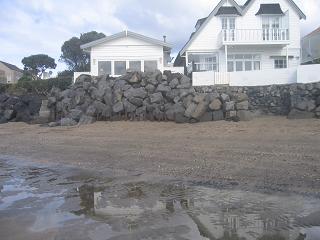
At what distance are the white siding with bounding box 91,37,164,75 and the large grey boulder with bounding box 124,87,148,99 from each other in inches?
350

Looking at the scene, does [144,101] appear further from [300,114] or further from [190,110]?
[300,114]

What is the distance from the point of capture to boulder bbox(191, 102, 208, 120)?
23.3 m

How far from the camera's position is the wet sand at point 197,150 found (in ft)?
36.0

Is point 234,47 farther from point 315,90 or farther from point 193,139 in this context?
point 193,139

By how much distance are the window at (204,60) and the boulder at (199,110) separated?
49.1ft

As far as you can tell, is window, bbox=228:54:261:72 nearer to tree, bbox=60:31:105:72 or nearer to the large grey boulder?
the large grey boulder

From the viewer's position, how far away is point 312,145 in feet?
48.6

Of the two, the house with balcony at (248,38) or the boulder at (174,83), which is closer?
the boulder at (174,83)

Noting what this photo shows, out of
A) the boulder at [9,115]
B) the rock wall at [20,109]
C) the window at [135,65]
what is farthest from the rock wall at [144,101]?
the window at [135,65]

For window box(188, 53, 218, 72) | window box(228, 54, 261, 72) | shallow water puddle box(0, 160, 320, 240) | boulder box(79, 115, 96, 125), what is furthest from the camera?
window box(188, 53, 218, 72)

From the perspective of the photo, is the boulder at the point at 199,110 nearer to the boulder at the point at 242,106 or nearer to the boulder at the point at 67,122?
the boulder at the point at 242,106

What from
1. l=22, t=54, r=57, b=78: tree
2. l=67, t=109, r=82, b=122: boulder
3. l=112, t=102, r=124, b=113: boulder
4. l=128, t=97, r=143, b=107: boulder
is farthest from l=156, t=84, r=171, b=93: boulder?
l=22, t=54, r=57, b=78: tree

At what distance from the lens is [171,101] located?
25609 millimetres

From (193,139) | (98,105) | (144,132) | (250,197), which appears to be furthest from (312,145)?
(98,105)
